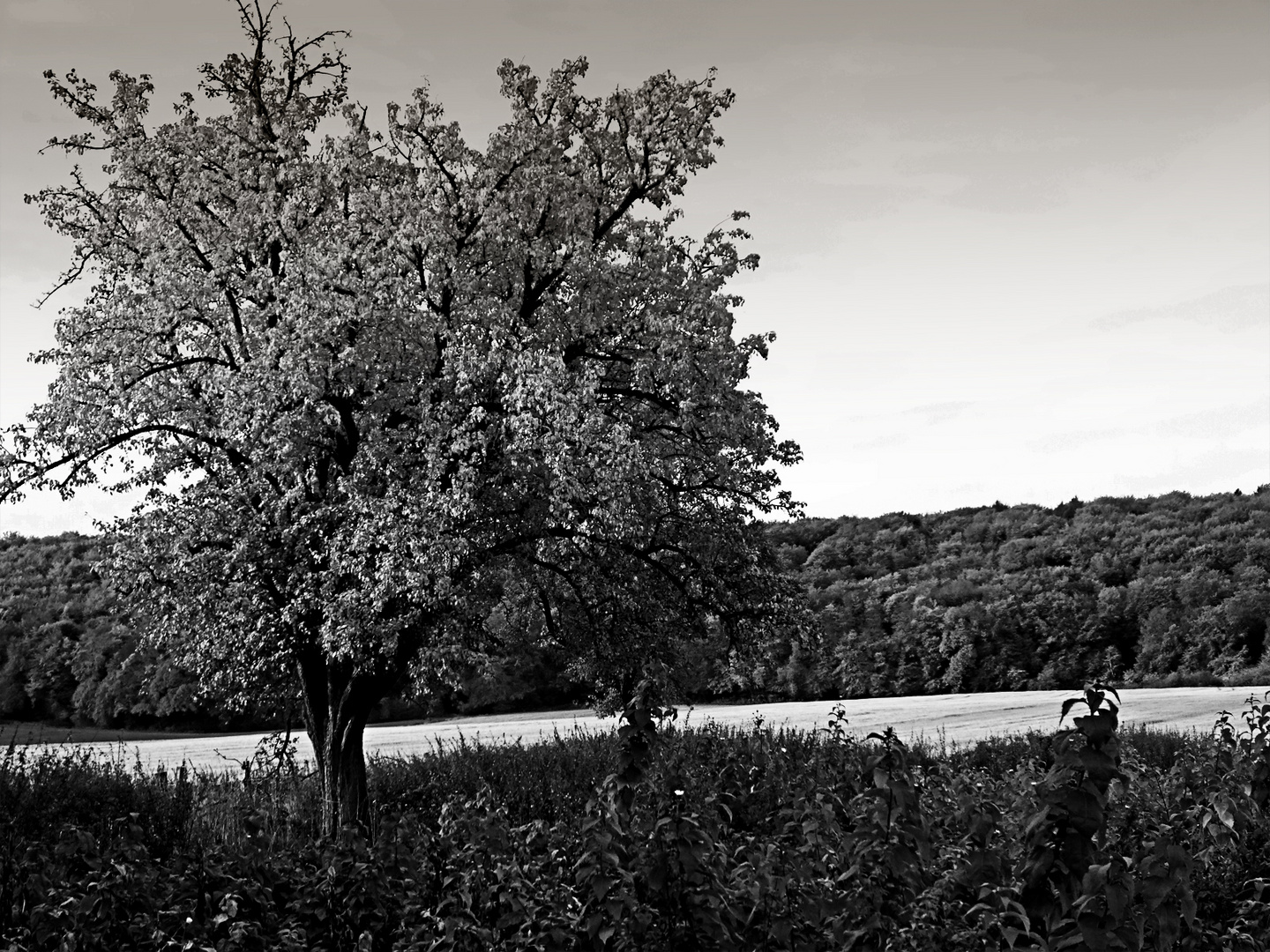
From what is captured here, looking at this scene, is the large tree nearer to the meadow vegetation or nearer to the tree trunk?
the tree trunk

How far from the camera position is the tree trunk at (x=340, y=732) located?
1346 cm

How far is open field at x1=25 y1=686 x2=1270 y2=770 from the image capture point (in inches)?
868

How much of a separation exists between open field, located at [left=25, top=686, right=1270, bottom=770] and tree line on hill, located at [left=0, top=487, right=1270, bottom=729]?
8.62 feet

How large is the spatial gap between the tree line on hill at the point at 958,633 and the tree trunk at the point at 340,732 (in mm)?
18316

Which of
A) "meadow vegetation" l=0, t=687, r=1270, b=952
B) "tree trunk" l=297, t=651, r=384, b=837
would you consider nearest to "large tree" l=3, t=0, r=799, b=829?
→ "tree trunk" l=297, t=651, r=384, b=837

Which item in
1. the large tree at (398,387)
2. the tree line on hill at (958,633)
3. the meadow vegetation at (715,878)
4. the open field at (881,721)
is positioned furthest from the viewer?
the tree line on hill at (958,633)

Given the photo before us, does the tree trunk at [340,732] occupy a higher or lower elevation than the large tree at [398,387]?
lower

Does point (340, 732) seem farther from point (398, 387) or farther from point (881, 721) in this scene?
point (881, 721)

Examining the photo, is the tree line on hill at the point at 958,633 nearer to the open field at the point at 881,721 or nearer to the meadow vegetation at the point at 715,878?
the open field at the point at 881,721

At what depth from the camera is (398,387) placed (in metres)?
12.8

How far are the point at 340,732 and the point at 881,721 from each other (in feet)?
50.1

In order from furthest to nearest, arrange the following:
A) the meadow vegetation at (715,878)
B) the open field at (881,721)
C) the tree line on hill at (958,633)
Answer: the tree line on hill at (958,633)
the open field at (881,721)
the meadow vegetation at (715,878)

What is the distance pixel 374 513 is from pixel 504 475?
1611 mm

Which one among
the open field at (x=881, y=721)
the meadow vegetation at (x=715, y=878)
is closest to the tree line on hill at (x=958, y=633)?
the open field at (x=881, y=721)
